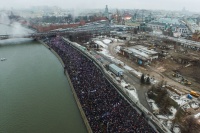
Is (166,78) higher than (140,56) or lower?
lower

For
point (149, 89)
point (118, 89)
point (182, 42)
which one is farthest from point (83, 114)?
point (182, 42)

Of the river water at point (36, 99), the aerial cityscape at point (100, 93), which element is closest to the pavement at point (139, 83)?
the aerial cityscape at point (100, 93)

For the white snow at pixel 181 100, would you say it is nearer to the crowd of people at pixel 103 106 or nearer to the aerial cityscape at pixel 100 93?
the aerial cityscape at pixel 100 93

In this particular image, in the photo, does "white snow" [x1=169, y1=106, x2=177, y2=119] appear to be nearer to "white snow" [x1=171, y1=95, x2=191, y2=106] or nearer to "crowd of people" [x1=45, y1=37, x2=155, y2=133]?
"white snow" [x1=171, y1=95, x2=191, y2=106]

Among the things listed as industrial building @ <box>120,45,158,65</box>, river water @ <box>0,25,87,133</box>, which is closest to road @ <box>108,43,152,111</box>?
industrial building @ <box>120,45,158,65</box>

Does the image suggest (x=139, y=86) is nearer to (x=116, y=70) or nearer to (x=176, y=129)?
(x=116, y=70)

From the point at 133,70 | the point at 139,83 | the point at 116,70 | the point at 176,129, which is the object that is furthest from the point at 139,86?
the point at 176,129
